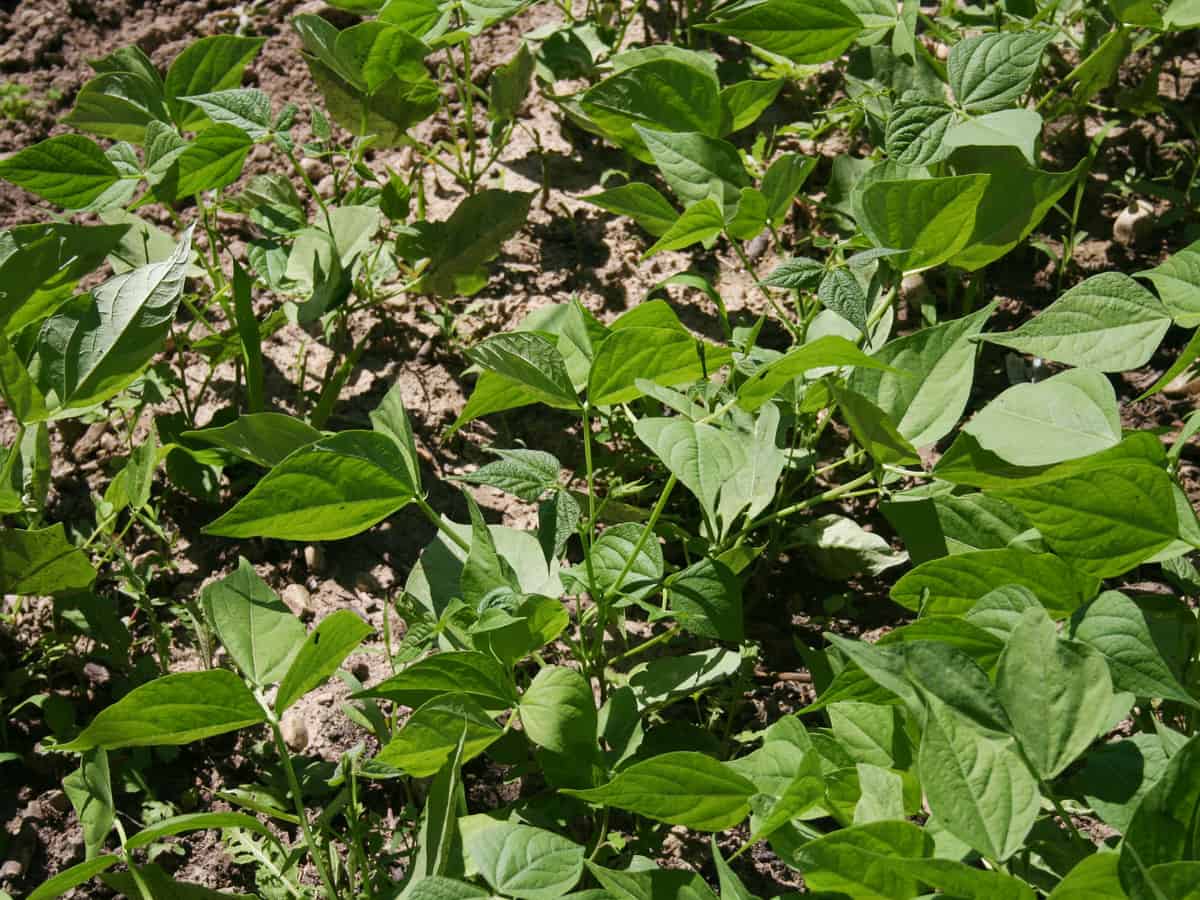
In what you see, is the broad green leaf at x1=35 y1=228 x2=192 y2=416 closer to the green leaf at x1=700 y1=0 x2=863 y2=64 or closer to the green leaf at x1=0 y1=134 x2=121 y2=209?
the green leaf at x1=0 y1=134 x2=121 y2=209

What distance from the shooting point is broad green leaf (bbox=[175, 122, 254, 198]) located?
173 centimetres

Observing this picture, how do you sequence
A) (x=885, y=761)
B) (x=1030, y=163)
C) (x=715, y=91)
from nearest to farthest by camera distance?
(x=885, y=761), (x=1030, y=163), (x=715, y=91)

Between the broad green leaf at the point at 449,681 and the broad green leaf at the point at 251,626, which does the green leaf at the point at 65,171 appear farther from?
the broad green leaf at the point at 449,681

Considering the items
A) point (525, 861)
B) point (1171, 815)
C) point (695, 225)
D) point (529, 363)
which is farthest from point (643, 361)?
point (1171, 815)

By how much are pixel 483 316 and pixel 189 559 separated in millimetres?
650

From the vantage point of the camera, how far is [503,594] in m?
1.30

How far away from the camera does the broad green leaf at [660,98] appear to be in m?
1.74

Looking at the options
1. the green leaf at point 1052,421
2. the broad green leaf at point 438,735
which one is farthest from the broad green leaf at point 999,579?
the broad green leaf at point 438,735

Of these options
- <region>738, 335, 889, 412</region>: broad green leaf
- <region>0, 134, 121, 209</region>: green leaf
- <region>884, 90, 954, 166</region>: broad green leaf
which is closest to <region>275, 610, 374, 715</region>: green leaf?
<region>738, 335, 889, 412</region>: broad green leaf

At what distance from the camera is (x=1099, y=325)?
145 centimetres

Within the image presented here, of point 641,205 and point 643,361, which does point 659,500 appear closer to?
point 643,361

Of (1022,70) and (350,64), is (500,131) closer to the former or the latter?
(350,64)

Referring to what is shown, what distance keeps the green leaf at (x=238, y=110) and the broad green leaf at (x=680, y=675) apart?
1000 millimetres

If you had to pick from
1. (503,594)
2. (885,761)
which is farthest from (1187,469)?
(503,594)
